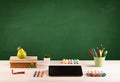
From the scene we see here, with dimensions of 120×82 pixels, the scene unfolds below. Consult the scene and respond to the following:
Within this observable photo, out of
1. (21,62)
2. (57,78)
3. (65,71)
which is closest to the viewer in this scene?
(57,78)

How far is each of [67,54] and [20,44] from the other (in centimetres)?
42

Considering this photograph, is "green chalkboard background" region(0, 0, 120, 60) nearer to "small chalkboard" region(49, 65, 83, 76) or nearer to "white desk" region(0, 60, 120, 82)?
"white desk" region(0, 60, 120, 82)

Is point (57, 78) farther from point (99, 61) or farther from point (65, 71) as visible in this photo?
point (99, 61)

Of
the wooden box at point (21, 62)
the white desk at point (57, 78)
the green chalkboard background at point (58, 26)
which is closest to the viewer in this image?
the white desk at point (57, 78)

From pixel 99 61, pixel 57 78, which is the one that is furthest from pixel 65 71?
pixel 99 61

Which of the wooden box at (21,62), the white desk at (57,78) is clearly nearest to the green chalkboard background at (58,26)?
the white desk at (57,78)

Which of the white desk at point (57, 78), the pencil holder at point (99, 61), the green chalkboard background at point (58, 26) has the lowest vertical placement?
the white desk at point (57, 78)

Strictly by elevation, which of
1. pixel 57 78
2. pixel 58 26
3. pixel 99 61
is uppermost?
pixel 58 26

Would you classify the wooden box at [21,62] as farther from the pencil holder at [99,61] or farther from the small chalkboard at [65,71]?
the pencil holder at [99,61]

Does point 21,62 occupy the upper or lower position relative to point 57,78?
upper

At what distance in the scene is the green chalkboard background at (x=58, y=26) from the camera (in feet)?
8.88

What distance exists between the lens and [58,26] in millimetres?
2736

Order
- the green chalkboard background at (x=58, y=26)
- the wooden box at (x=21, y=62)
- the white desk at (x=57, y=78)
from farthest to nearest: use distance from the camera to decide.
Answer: the green chalkboard background at (x=58, y=26) < the wooden box at (x=21, y=62) < the white desk at (x=57, y=78)

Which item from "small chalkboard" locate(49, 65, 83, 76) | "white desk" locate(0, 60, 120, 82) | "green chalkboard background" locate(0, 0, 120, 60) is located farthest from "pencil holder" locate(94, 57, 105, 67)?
"green chalkboard background" locate(0, 0, 120, 60)
